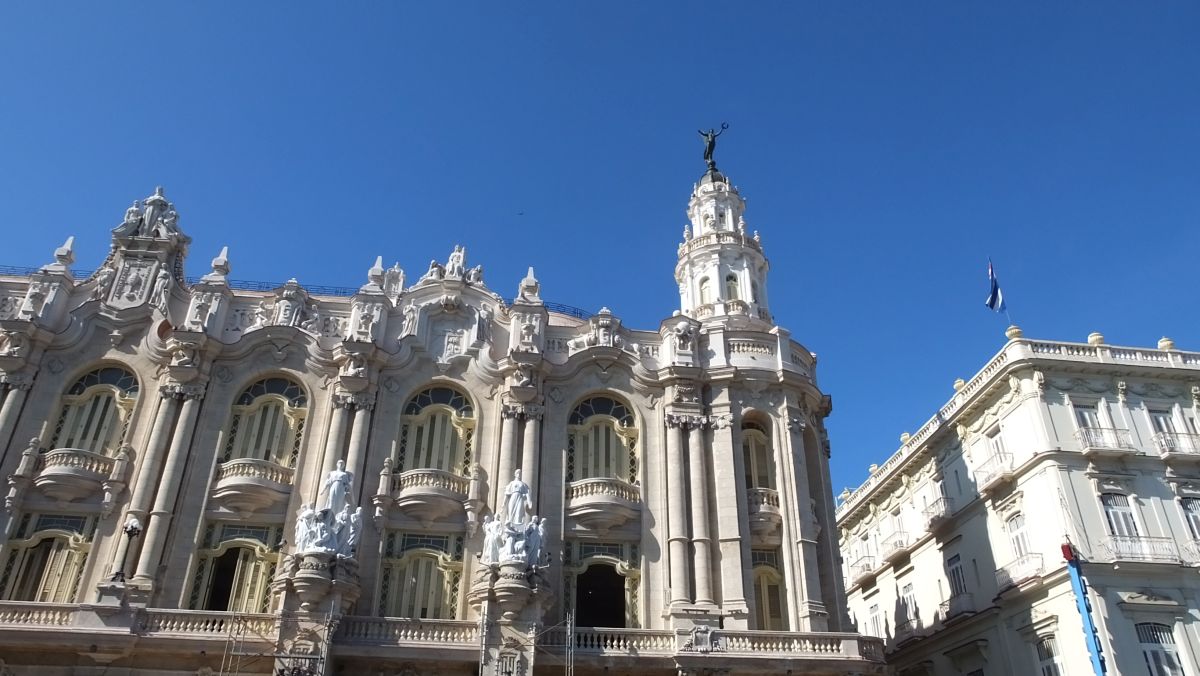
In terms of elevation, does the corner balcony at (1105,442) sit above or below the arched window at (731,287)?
below

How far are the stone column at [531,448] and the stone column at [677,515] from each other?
449cm

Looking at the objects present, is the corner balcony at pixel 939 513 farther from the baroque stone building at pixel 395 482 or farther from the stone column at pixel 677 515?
the stone column at pixel 677 515

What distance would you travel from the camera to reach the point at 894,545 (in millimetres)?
40594

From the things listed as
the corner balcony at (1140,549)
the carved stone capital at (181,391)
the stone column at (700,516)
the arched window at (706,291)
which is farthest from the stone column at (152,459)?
the corner balcony at (1140,549)

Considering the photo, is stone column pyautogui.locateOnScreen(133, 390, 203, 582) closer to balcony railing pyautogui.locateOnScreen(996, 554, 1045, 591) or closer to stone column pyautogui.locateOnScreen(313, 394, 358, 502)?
stone column pyautogui.locateOnScreen(313, 394, 358, 502)

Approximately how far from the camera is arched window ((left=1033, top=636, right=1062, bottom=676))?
93.2ft

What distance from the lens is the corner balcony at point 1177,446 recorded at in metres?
30.1

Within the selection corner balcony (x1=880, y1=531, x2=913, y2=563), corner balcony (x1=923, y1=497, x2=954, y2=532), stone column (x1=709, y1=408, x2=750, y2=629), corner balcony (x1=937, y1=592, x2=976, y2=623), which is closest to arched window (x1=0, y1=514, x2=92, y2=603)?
stone column (x1=709, y1=408, x2=750, y2=629)

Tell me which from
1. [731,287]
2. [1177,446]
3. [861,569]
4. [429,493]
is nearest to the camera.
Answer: [429,493]

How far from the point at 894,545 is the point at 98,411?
109 feet

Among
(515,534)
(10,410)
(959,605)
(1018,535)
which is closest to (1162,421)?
(1018,535)

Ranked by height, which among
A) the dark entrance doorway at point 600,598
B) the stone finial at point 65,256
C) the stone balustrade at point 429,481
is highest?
the stone finial at point 65,256

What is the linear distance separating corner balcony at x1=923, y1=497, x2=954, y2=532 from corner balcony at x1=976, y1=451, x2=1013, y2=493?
7.73 feet

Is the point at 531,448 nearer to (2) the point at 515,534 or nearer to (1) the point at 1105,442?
(2) the point at 515,534
